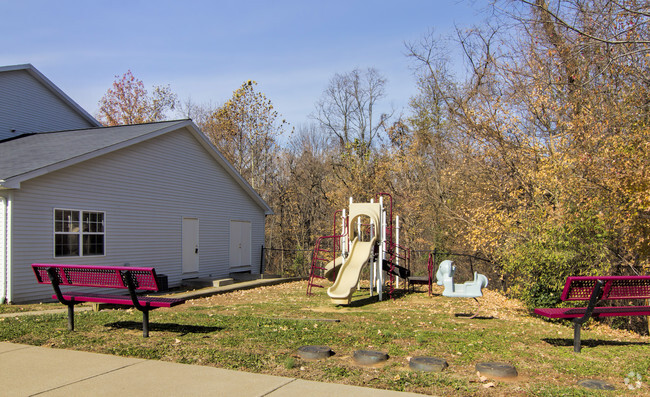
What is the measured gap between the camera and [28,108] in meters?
20.2

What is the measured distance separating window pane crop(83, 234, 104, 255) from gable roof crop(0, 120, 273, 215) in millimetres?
2186

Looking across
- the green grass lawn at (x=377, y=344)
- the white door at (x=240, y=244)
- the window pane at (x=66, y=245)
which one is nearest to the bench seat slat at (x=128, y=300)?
the green grass lawn at (x=377, y=344)

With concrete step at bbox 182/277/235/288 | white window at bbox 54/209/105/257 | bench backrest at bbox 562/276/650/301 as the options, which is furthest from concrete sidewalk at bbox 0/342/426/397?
concrete step at bbox 182/277/235/288

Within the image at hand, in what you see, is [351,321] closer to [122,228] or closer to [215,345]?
[215,345]

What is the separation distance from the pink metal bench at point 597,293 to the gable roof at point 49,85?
19492 mm

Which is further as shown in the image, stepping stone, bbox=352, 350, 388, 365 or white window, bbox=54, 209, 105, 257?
white window, bbox=54, 209, 105, 257

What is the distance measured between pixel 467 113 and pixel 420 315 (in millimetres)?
7517

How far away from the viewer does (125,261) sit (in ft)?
52.7

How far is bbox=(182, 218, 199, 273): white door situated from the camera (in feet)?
61.3

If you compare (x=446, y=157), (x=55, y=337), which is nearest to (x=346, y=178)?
(x=446, y=157)

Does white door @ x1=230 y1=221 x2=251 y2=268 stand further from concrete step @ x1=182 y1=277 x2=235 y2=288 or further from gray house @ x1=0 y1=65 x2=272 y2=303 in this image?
concrete step @ x1=182 y1=277 x2=235 y2=288

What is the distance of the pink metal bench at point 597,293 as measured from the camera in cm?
686

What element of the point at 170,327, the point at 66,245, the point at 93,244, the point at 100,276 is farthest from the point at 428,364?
the point at 93,244

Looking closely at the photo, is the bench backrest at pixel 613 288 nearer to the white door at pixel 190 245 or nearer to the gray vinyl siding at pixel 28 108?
the white door at pixel 190 245
